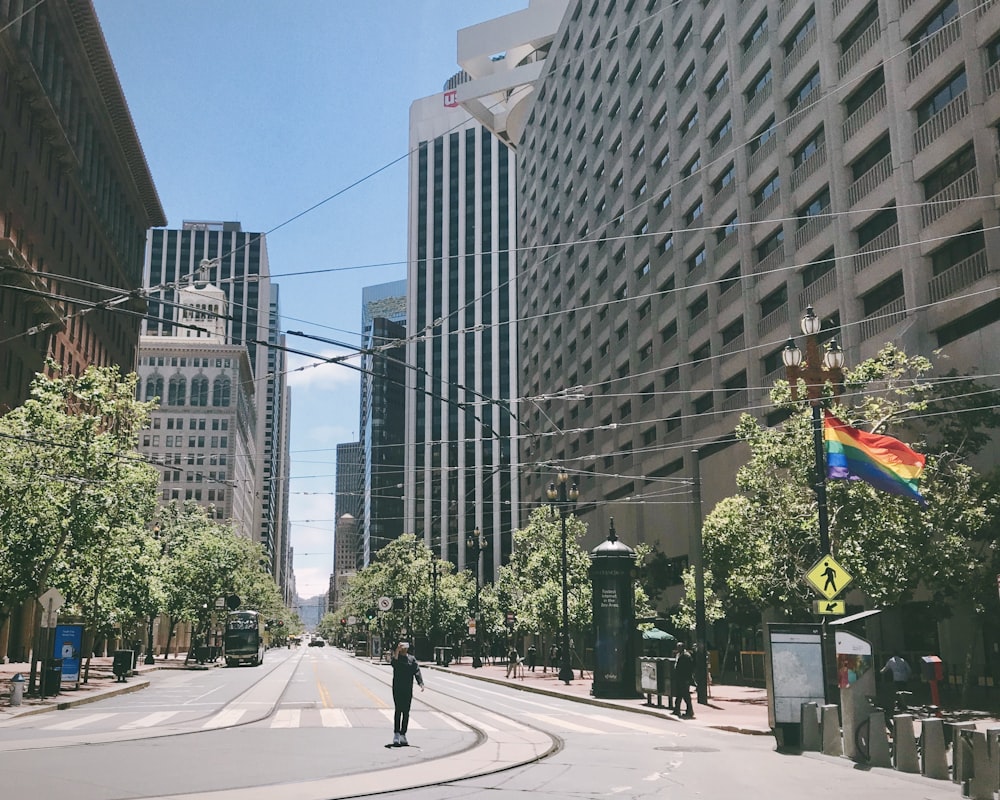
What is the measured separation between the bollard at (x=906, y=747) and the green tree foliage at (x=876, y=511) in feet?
45.4

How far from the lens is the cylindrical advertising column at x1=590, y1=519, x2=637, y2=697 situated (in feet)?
103

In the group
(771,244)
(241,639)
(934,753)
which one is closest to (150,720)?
(934,753)

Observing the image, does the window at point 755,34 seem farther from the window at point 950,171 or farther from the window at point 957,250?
the window at point 957,250

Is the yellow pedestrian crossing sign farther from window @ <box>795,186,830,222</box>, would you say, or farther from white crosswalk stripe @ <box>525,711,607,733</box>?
window @ <box>795,186,830,222</box>

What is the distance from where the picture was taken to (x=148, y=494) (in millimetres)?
39062

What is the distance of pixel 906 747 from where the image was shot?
1462 cm

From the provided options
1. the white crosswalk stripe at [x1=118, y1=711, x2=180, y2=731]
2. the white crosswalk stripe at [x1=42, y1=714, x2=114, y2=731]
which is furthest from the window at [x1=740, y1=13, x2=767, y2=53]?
the white crosswalk stripe at [x1=42, y1=714, x2=114, y2=731]

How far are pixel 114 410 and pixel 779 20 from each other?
121 feet

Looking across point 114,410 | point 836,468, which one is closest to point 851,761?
point 836,468

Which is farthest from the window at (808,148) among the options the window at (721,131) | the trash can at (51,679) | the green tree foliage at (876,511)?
the trash can at (51,679)

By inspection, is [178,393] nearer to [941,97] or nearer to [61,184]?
[61,184]

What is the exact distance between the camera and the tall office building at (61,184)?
55.4m

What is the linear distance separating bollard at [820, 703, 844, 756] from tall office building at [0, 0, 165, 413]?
36.3m

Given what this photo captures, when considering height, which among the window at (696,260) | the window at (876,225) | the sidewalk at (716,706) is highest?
the window at (696,260)
